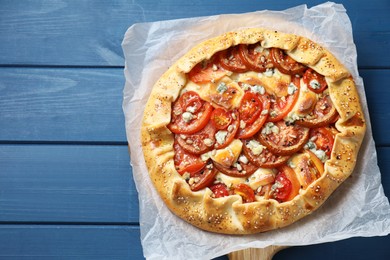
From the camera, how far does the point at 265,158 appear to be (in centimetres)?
315

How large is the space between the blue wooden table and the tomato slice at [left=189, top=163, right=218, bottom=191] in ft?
1.41

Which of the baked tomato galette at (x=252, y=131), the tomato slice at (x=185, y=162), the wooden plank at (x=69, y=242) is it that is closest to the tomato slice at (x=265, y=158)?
the baked tomato galette at (x=252, y=131)

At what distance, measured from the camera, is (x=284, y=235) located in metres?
3.19

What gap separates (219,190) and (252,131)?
0.36 metres

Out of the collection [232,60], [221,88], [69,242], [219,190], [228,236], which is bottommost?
[69,242]

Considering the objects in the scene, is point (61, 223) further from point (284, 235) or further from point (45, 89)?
point (284, 235)

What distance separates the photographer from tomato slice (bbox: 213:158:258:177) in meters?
3.15

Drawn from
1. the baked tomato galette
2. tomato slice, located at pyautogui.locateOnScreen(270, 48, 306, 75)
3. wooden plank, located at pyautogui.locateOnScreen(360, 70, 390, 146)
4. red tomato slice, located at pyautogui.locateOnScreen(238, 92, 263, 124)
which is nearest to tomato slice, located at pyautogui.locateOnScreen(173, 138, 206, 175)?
the baked tomato galette

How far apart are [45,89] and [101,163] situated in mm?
542

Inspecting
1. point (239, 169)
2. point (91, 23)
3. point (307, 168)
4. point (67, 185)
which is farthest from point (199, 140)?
point (91, 23)

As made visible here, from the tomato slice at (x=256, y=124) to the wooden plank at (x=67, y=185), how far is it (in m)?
0.70

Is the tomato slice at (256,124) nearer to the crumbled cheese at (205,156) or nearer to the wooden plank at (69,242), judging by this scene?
the crumbled cheese at (205,156)

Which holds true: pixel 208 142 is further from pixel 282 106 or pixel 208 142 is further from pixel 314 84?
pixel 314 84

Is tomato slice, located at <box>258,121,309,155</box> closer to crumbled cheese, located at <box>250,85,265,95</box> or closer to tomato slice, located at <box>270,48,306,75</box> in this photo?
crumbled cheese, located at <box>250,85,265,95</box>
